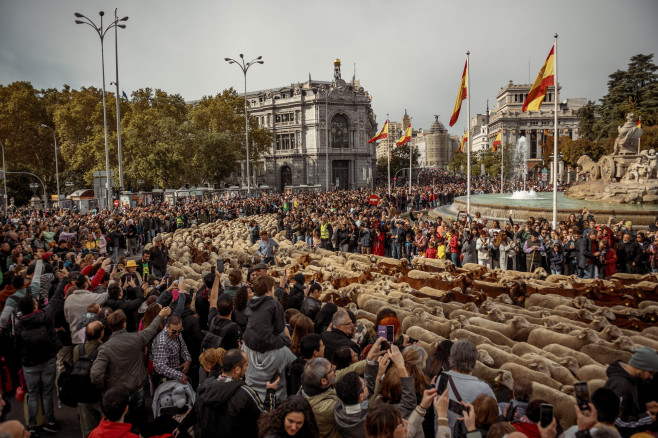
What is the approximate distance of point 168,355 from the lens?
5.55 meters

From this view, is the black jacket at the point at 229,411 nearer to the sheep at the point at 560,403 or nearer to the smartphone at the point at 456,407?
the smartphone at the point at 456,407

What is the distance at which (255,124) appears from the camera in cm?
6266

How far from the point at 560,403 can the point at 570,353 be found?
4.78 ft

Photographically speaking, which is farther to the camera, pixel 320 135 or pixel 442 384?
pixel 320 135

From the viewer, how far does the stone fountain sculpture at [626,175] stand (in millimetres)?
22672

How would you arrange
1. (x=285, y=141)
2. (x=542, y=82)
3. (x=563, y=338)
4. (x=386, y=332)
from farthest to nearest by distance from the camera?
(x=285, y=141), (x=542, y=82), (x=563, y=338), (x=386, y=332)

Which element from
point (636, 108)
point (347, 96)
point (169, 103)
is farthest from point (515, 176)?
point (169, 103)

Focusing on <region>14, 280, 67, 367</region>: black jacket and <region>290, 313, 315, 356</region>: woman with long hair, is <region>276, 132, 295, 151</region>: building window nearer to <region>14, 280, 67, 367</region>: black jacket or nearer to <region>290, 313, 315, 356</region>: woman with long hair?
<region>14, 280, 67, 367</region>: black jacket

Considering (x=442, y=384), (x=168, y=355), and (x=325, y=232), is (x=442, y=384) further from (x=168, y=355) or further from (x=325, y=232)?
(x=325, y=232)

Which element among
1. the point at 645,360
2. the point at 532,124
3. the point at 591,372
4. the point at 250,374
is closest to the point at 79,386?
the point at 250,374

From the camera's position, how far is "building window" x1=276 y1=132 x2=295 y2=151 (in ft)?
249

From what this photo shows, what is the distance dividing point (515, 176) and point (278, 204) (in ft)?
201

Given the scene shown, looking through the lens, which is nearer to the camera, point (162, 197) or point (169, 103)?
point (162, 197)

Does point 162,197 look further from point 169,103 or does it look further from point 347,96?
point 347,96
